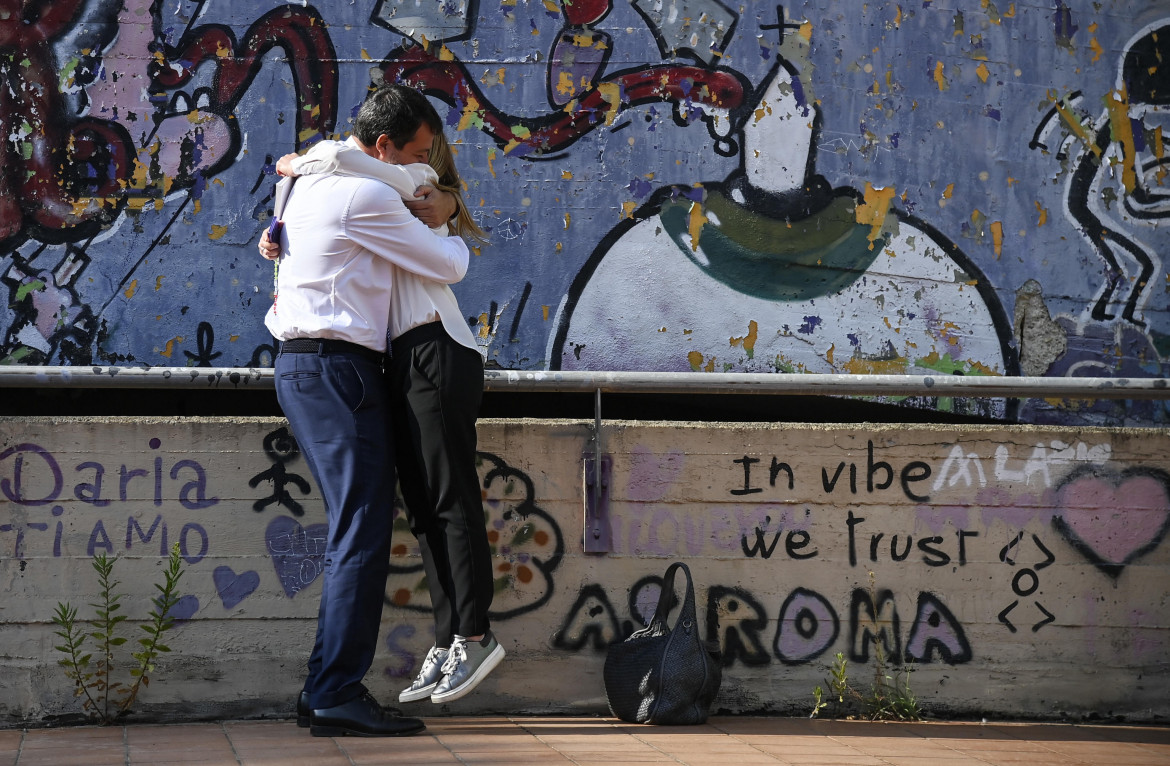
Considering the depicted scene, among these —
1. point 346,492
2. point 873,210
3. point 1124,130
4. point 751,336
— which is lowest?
point 346,492

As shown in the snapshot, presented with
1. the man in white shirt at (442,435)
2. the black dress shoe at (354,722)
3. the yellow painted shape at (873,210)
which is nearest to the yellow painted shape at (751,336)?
the yellow painted shape at (873,210)

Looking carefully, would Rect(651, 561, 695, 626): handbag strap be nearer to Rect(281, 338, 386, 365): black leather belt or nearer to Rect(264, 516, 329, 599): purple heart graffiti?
Rect(264, 516, 329, 599): purple heart graffiti

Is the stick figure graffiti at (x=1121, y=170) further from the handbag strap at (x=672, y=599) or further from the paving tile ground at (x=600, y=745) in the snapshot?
the handbag strap at (x=672, y=599)

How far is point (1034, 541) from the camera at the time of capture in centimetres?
410

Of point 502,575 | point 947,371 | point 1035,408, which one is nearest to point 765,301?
point 947,371

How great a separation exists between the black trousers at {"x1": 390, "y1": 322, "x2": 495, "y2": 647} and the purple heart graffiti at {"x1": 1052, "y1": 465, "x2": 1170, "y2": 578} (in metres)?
2.22

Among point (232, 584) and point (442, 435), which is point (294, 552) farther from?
point (442, 435)

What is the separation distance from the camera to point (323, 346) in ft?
11.1

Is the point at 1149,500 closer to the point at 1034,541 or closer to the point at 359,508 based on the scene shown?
the point at 1034,541

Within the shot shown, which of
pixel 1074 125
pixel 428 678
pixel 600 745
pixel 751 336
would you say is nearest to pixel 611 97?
pixel 751 336

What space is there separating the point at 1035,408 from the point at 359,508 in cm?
400

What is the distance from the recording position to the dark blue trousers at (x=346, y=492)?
3293mm

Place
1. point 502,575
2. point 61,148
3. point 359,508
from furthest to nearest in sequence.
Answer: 1. point 61,148
2. point 502,575
3. point 359,508

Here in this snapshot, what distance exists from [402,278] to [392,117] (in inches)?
20.5
